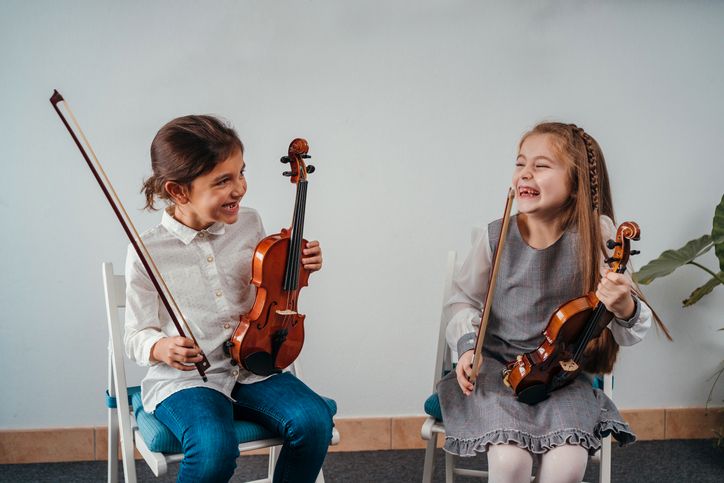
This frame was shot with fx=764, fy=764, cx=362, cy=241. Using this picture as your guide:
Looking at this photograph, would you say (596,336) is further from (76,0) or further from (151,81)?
(76,0)

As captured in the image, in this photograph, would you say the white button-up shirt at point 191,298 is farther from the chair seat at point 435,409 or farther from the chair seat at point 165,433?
the chair seat at point 435,409

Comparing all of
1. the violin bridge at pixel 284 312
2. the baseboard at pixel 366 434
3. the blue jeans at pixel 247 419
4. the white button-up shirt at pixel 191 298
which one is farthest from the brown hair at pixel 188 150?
the baseboard at pixel 366 434

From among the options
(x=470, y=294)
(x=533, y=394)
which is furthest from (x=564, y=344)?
(x=470, y=294)

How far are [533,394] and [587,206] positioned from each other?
43cm

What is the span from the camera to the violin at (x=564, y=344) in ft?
4.91

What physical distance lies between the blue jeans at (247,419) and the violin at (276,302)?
2.9 inches

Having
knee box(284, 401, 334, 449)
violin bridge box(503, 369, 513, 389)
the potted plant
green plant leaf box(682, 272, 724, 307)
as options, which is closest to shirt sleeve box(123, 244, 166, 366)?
knee box(284, 401, 334, 449)

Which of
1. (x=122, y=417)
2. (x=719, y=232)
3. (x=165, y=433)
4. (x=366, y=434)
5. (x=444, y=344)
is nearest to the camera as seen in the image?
(x=165, y=433)

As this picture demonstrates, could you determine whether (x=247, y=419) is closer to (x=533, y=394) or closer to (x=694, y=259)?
(x=533, y=394)

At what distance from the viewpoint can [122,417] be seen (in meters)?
1.69

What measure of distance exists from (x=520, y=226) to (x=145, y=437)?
97cm

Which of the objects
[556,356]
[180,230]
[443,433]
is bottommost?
[443,433]

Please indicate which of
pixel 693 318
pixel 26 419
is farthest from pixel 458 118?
pixel 26 419

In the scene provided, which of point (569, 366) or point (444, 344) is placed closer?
point (569, 366)
